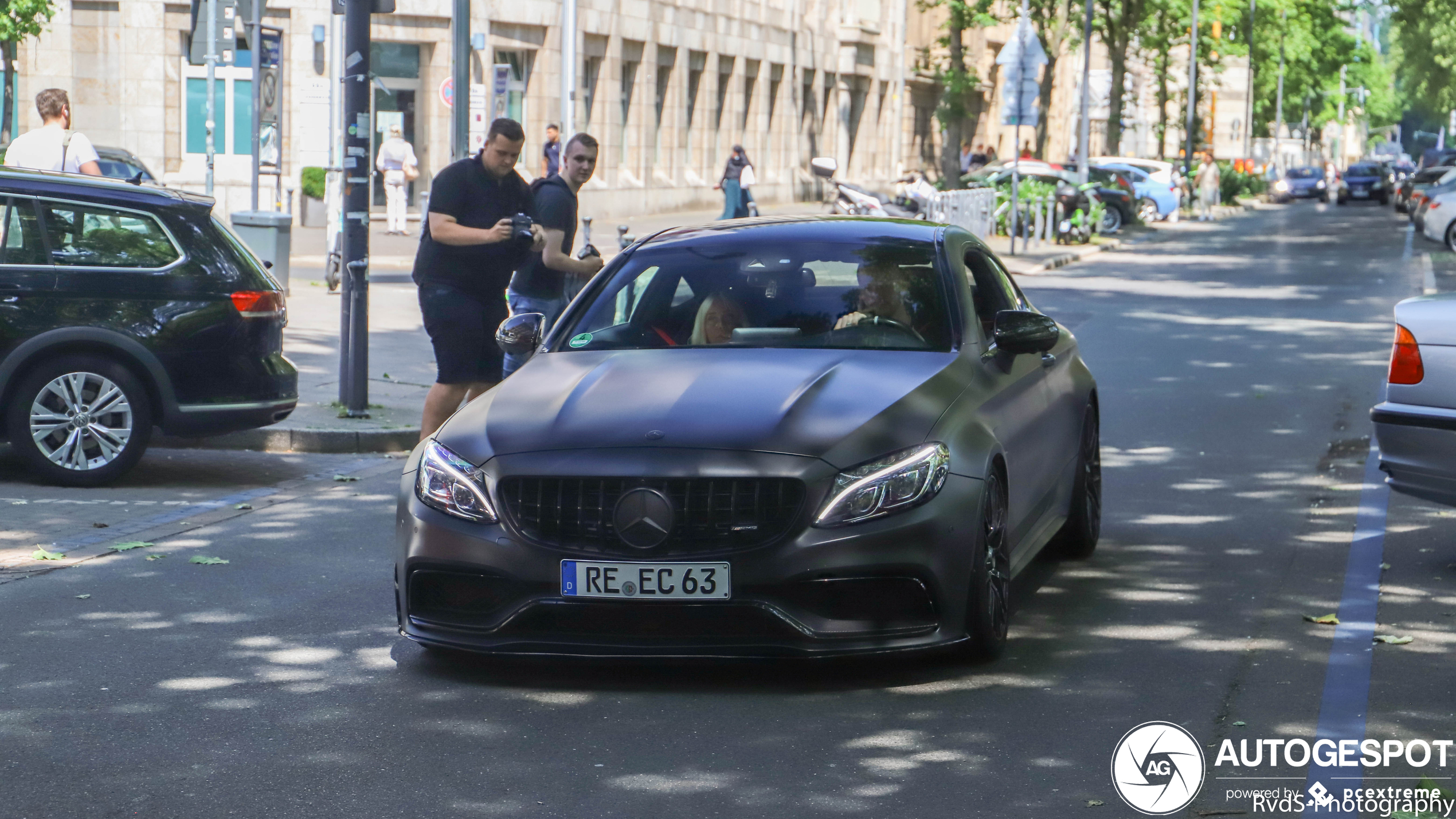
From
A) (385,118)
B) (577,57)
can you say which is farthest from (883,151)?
(385,118)

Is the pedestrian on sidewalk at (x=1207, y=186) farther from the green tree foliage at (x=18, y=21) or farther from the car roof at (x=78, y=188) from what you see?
the car roof at (x=78, y=188)

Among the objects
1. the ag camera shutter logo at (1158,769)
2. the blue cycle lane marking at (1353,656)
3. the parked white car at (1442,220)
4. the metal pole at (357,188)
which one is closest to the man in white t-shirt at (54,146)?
the metal pole at (357,188)

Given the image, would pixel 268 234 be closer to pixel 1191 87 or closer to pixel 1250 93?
pixel 1191 87

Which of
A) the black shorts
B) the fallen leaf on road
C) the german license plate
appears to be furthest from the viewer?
the black shorts

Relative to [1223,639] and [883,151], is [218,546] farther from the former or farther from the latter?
[883,151]

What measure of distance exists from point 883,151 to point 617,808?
192 feet

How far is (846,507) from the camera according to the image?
539 cm

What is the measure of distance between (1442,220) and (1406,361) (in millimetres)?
34184

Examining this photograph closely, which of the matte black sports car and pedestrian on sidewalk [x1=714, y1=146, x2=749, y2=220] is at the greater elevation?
pedestrian on sidewalk [x1=714, y1=146, x2=749, y2=220]

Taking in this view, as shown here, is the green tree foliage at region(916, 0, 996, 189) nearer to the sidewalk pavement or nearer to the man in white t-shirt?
the sidewalk pavement

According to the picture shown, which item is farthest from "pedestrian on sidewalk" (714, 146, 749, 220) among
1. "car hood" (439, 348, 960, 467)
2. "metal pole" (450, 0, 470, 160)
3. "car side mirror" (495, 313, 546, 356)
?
"car hood" (439, 348, 960, 467)

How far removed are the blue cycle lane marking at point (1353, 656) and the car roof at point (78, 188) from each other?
5744 millimetres

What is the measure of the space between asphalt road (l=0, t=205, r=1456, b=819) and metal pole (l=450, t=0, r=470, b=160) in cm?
547

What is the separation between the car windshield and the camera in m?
6.51
